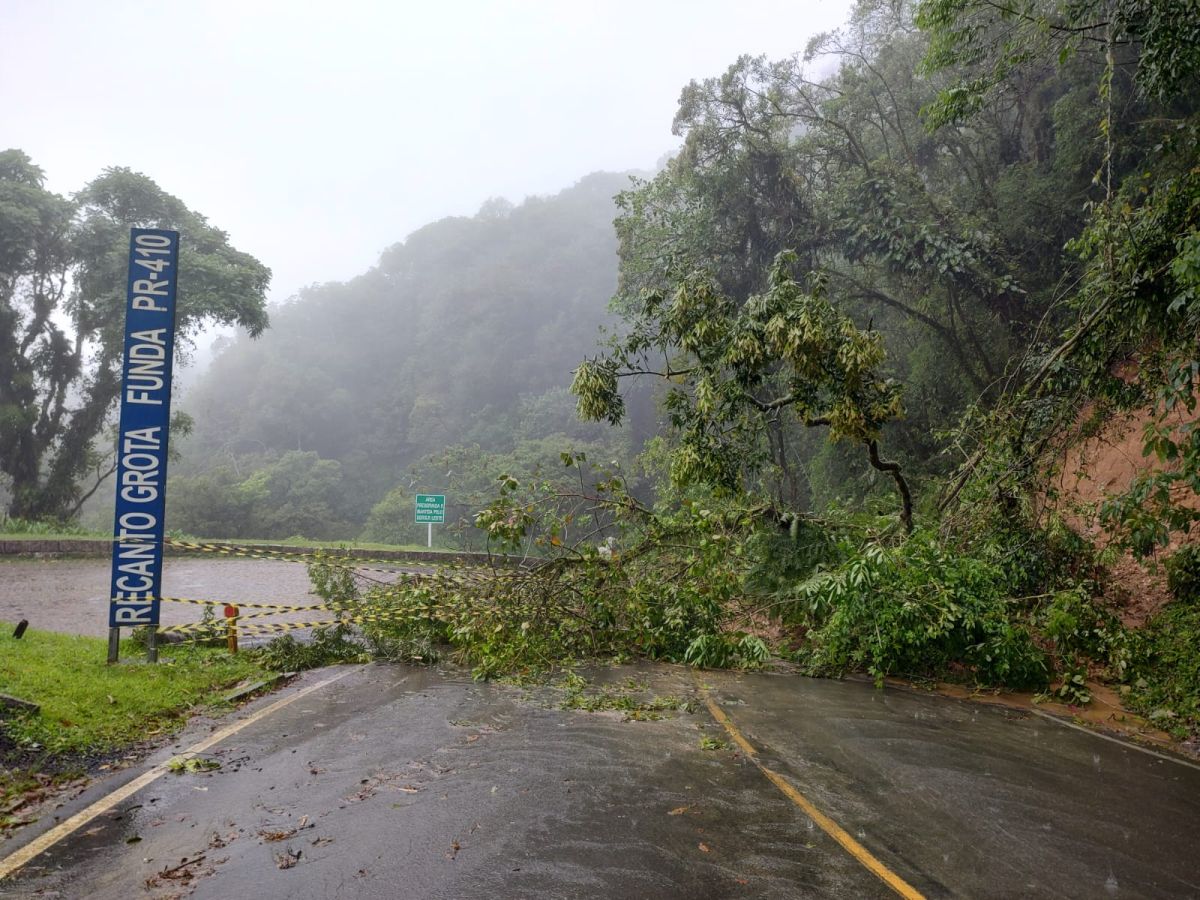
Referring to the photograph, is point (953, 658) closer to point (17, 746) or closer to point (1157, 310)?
point (1157, 310)

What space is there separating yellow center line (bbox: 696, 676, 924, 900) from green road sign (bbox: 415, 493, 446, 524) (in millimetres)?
21323

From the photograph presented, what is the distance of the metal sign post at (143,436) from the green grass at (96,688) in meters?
0.55

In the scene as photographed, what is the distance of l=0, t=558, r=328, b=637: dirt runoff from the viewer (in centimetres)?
1141

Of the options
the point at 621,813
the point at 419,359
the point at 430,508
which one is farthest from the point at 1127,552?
the point at 419,359

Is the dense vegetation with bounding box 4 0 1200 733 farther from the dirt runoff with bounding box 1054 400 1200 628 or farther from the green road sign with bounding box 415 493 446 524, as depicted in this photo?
the green road sign with bounding box 415 493 446 524

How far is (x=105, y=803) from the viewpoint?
4.61 metres

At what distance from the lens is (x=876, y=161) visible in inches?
787

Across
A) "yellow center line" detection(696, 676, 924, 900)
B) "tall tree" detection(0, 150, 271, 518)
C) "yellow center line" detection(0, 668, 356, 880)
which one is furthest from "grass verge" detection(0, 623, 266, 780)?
"tall tree" detection(0, 150, 271, 518)

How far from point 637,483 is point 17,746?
41.3 metres

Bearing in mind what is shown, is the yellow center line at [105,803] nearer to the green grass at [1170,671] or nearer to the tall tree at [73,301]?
the green grass at [1170,671]

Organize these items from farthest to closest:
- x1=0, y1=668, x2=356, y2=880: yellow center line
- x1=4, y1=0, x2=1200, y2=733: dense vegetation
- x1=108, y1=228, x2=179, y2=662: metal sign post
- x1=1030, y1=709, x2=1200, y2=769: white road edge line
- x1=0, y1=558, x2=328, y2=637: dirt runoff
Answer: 1. x1=0, y1=558, x2=328, y2=637: dirt runoff
2. x1=4, y1=0, x2=1200, y2=733: dense vegetation
3. x1=108, y1=228, x2=179, y2=662: metal sign post
4. x1=1030, y1=709, x2=1200, y2=769: white road edge line
5. x1=0, y1=668, x2=356, y2=880: yellow center line

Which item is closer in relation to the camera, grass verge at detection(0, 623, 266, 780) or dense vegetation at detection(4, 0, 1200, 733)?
grass verge at detection(0, 623, 266, 780)

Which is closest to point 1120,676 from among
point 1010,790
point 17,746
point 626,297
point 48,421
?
point 1010,790

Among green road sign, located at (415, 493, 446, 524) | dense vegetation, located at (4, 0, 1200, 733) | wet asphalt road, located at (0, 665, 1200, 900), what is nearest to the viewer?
wet asphalt road, located at (0, 665, 1200, 900)
